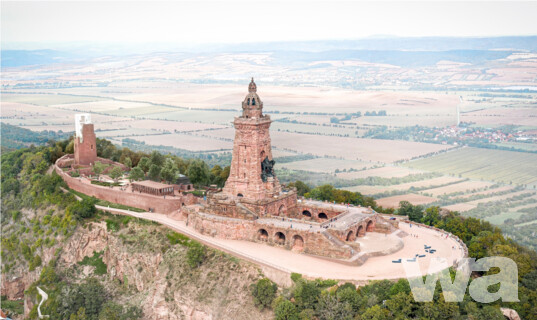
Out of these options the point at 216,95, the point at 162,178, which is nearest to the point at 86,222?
the point at 162,178

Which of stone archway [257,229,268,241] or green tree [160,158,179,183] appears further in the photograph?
green tree [160,158,179,183]

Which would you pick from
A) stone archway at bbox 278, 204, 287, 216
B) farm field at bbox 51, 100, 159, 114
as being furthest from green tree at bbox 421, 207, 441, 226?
farm field at bbox 51, 100, 159, 114

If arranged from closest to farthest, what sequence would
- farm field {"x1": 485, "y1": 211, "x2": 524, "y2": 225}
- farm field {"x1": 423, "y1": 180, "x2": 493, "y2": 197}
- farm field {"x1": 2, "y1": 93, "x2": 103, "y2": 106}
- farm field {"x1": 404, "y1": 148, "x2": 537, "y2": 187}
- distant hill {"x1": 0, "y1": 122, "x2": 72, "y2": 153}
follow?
farm field {"x1": 485, "y1": 211, "x2": 524, "y2": 225}, farm field {"x1": 404, "y1": 148, "x2": 537, "y2": 187}, farm field {"x1": 423, "y1": 180, "x2": 493, "y2": 197}, distant hill {"x1": 0, "y1": 122, "x2": 72, "y2": 153}, farm field {"x1": 2, "y1": 93, "x2": 103, "y2": 106}

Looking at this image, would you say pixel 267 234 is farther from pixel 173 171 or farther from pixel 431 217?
pixel 173 171

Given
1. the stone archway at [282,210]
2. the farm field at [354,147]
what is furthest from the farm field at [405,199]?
the stone archway at [282,210]

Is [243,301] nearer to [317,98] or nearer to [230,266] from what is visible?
[230,266]

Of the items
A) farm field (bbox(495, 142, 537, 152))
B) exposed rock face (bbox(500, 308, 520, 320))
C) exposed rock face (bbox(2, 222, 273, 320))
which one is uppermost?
farm field (bbox(495, 142, 537, 152))

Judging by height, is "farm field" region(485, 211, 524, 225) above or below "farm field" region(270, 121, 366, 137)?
below

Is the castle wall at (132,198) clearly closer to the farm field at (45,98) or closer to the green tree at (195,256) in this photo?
the green tree at (195,256)

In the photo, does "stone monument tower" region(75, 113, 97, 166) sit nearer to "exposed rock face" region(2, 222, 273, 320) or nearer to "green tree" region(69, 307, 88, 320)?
"exposed rock face" region(2, 222, 273, 320)
